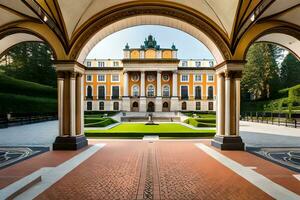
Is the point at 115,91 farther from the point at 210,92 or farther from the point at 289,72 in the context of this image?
the point at 289,72

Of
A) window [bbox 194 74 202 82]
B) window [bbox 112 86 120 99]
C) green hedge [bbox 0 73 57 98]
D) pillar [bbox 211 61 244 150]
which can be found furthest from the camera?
window [bbox 112 86 120 99]

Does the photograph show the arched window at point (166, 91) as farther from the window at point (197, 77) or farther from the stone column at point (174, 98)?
the window at point (197, 77)

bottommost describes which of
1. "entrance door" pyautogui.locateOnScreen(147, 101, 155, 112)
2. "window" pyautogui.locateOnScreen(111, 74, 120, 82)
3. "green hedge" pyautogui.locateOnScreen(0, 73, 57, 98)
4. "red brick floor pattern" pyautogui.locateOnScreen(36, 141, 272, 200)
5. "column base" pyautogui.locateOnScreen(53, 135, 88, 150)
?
"red brick floor pattern" pyautogui.locateOnScreen(36, 141, 272, 200)

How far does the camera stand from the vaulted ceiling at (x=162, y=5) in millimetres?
9594

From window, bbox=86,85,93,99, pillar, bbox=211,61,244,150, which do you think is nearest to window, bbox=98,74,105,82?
window, bbox=86,85,93,99

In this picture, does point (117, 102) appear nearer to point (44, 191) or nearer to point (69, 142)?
point (69, 142)

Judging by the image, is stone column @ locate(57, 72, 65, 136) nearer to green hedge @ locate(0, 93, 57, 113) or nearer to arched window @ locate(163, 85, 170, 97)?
green hedge @ locate(0, 93, 57, 113)

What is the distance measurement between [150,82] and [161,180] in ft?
163

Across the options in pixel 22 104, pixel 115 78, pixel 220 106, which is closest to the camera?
pixel 220 106

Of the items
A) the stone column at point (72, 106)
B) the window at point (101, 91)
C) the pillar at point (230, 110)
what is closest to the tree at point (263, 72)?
the window at point (101, 91)

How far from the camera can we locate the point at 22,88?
34.3 metres

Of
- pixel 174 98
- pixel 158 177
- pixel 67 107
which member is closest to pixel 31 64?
pixel 174 98

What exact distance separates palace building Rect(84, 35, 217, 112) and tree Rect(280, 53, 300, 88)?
673 inches

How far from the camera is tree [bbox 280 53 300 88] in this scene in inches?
2069
